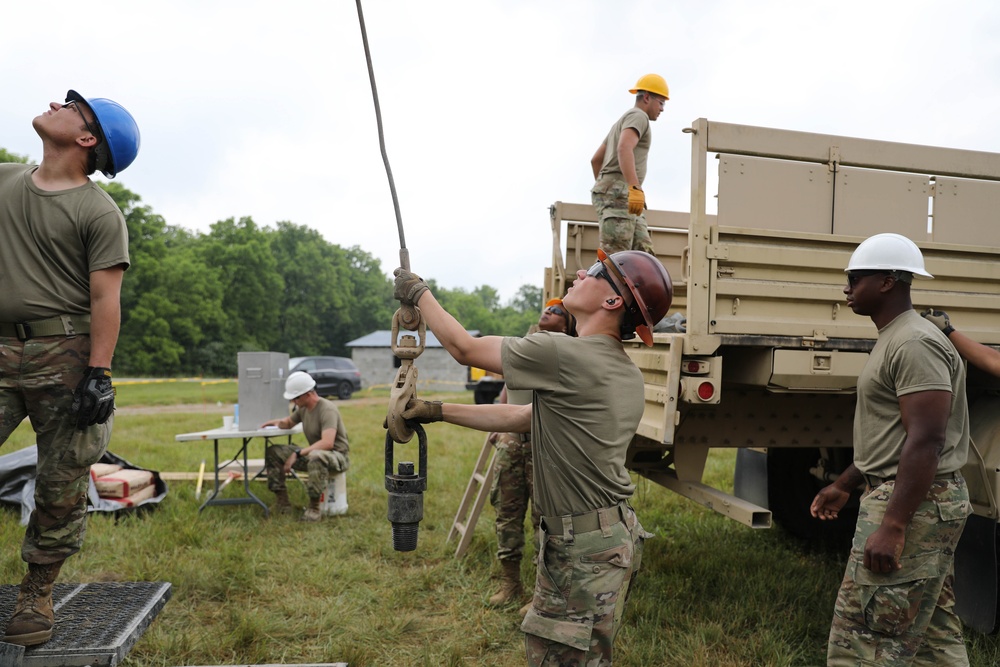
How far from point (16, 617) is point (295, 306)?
188ft

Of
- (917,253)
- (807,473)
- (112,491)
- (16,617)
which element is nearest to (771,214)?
(917,253)

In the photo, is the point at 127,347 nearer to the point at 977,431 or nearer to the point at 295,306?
the point at 295,306

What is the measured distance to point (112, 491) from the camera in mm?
6227

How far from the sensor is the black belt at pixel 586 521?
7.38ft

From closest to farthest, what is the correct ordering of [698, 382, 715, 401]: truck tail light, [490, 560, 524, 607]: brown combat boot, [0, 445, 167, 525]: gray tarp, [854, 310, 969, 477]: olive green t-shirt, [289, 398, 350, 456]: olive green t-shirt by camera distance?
[854, 310, 969, 477]: olive green t-shirt < [698, 382, 715, 401]: truck tail light < [490, 560, 524, 607]: brown combat boot < [0, 445, 167, 525]: gray tarp < [289, 398, 350, 456]: olive green t-shirt

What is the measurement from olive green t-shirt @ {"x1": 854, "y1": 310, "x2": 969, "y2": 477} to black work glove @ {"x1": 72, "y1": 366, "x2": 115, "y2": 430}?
283 centimetres

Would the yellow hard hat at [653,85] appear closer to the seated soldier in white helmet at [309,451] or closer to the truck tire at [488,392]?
the seated soldier in white helmet at [309,451]

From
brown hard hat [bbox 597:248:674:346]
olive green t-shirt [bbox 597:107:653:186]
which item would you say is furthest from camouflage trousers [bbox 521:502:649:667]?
olive green t-shirt [bbox 597:107:653:186]

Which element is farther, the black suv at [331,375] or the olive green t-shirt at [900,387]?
the black suv at [331,375]

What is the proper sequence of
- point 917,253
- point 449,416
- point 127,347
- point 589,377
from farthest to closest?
point 127,347
point 917,253
point 449,416
point 589,377

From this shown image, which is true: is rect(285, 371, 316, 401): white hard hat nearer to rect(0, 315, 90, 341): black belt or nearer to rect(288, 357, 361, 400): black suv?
rect(0, 315, 90, 341): black belt

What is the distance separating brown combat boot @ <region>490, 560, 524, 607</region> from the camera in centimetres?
454

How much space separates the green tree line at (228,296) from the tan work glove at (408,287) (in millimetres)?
32570

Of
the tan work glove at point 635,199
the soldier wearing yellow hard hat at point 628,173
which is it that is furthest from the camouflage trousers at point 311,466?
the tan work glove at point 635,199
